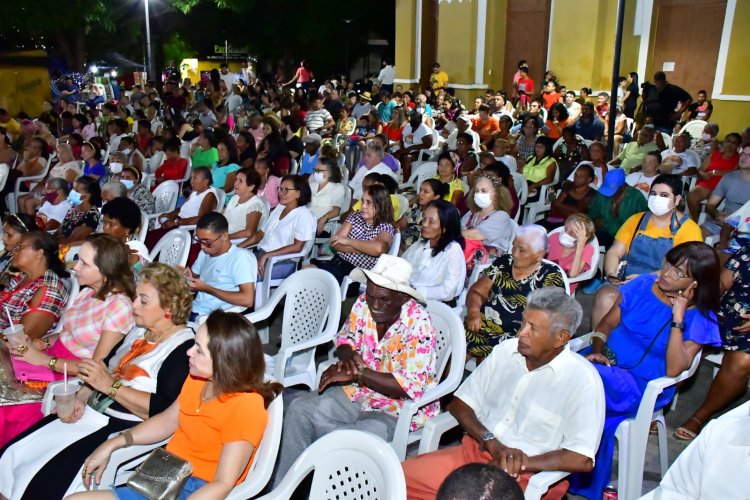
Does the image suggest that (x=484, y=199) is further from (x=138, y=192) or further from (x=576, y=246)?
(x=138, y=192)

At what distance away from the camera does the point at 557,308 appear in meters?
2.66

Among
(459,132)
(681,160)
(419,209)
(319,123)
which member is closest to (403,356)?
(419,209)

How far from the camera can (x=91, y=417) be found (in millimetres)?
2982

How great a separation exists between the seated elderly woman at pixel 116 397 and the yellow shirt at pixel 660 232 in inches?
114

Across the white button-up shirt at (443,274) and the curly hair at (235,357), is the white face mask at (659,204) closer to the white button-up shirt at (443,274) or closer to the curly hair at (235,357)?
the white button-up shirt at (443,274)

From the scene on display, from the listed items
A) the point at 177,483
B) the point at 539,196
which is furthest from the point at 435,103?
the point at 177,483

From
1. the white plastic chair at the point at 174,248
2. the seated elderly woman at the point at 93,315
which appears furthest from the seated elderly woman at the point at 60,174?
the seated elderly woman at the point at 93,315

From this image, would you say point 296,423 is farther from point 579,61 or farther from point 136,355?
point 579,61

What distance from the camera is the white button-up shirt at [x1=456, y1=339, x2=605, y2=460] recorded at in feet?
8.34

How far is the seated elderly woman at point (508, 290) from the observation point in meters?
3.61

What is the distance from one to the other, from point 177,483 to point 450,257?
7.20 ft

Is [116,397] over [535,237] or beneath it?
beneath

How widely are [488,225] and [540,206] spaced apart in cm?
241

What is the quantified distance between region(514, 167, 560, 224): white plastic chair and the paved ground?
1.90 metres
